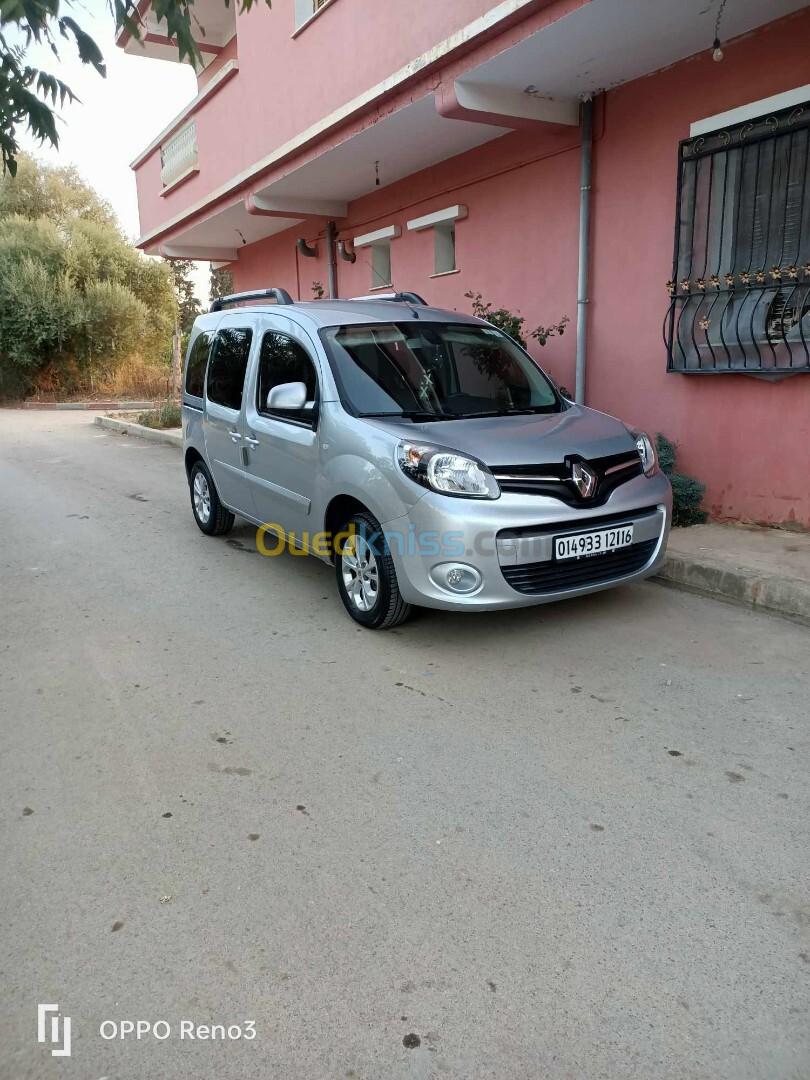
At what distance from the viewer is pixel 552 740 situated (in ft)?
11.0

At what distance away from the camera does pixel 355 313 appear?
5367 millimetres

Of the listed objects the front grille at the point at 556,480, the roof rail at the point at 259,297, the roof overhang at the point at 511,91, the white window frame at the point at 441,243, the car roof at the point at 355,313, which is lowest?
the front grille at the point at 556,480

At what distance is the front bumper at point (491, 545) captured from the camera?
158 inches

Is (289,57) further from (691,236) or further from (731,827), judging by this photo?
(731,827)

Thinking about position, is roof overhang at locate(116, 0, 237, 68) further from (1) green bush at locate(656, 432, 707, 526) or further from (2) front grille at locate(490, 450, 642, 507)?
(2) front grille at locate(490, 450, 642, 507)

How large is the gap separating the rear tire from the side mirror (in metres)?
2.07

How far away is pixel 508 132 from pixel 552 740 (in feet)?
22.5

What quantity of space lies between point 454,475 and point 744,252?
11.6 ft

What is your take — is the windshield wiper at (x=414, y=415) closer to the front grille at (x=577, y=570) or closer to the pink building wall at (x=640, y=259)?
the front grille at (x=577, y=570)

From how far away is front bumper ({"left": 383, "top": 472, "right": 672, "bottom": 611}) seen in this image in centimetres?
402

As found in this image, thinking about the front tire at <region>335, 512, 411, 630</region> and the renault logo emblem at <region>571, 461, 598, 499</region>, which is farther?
the front tire at <region>335, 512, 411, 630</region>

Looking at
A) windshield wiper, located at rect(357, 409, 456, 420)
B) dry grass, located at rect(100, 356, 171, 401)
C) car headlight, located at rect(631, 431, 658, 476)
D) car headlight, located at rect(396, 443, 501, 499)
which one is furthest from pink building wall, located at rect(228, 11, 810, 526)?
dry grass, located at rect(100, 356, 171, 401)

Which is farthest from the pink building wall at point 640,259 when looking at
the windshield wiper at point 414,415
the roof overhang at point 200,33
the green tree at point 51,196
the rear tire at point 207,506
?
the green tree at point 51,196

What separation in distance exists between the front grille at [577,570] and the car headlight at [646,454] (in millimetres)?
447
